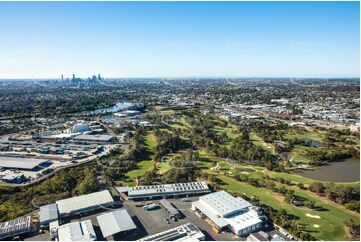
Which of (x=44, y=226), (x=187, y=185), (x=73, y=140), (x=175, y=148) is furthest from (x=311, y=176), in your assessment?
(x=73, y=140)

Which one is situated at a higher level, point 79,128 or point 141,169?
point 79,128

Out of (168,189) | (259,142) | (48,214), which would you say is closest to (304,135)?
(259,142)

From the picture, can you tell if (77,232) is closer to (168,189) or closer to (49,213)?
(49,213)

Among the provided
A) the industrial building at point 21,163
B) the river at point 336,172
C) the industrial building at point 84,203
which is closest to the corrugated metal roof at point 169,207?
the industrial building at point 84,203

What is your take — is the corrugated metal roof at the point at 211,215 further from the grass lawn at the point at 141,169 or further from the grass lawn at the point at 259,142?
the grass lawn at the point at 259,142

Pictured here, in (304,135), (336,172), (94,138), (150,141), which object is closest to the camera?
(336,172)

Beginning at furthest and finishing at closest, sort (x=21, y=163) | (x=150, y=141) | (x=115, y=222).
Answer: (x=150, y=141) → (x=21, y=163) → (x=115, y=222)
